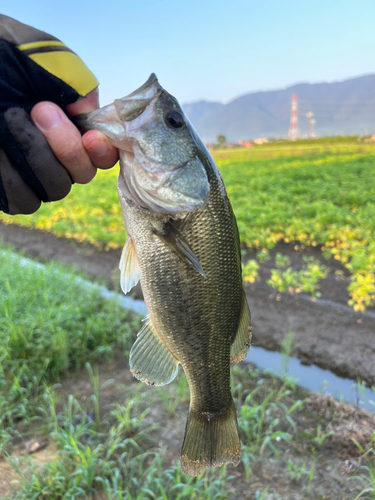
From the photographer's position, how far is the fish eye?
1.39 meters

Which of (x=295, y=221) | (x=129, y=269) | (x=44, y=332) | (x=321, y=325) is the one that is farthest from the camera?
(x=295, y=221)

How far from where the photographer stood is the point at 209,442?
161 centimetres

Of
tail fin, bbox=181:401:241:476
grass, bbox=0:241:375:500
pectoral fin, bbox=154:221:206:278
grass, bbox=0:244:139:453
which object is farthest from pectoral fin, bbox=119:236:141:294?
grass, bbox=0:244:139:453

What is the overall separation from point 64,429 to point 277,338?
2.77 meters

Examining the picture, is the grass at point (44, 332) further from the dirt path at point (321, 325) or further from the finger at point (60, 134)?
the finger at point (60, 134)

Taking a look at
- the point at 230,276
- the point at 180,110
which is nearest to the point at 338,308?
the point at 230,276

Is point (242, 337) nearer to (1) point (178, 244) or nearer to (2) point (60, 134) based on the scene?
(1) point (178, 244)

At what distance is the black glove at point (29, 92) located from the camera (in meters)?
1.25

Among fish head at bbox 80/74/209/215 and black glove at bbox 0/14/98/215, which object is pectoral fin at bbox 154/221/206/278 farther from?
black glove at bbox 0/14/98/215

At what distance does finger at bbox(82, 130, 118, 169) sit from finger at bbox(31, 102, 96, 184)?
2 cm

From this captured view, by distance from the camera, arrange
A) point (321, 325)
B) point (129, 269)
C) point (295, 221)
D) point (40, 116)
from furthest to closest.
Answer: point (295, 221), point (321, 325), point (129, 269), point (40, 116)

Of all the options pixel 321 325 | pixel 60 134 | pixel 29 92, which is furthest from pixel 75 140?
pixel 321 325

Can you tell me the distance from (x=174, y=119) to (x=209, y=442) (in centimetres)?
145

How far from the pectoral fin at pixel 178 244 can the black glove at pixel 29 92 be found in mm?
473
